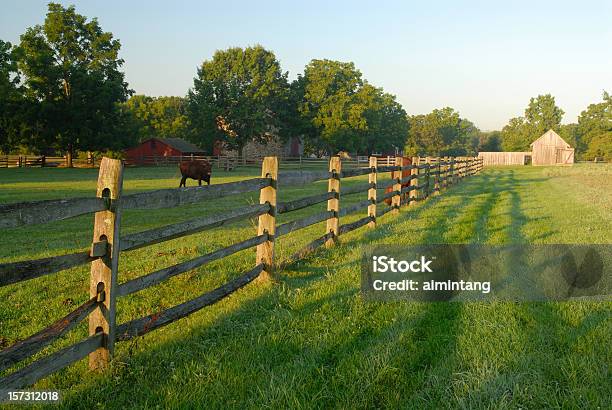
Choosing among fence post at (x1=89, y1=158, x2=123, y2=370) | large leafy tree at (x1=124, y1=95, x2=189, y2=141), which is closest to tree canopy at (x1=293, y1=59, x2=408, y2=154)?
large leafy tree at (x1=124, y1=95, x2=189, y2=141)

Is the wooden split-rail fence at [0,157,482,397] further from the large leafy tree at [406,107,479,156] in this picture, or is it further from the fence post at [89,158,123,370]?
the large leafy tree at [406,107,479,156]

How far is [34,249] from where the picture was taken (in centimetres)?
865

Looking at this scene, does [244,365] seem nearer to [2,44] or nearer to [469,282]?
[469,282]

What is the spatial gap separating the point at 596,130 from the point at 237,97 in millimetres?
78571

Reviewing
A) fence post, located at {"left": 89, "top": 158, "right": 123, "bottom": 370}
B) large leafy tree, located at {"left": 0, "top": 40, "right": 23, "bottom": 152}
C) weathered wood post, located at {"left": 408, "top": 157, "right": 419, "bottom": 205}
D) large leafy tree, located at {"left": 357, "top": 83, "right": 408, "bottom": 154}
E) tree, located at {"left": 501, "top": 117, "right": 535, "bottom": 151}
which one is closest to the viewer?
fence post, located at {"left": 89, "top": 158, "right": 123, "bottom": 370}

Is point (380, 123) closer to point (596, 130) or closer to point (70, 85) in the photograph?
point (70, 85)

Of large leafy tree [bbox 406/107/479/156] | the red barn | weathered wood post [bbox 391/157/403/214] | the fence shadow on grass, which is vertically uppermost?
large leafy tree [bbox 406/107/479/156]

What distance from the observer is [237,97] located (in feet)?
192

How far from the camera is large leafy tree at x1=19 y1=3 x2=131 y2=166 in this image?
47.4m

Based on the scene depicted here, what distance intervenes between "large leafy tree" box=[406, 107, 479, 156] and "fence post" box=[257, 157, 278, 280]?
8885cm

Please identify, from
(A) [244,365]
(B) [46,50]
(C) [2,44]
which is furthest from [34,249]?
(B) [46,50]

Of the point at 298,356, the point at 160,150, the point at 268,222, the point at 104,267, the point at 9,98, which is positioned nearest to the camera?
the point at 104,267

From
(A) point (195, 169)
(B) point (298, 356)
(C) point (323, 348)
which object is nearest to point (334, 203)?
(C) point (323, 348)

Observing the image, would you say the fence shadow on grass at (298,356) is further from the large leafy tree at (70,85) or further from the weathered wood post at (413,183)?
the large leafy tree at (70,85)
